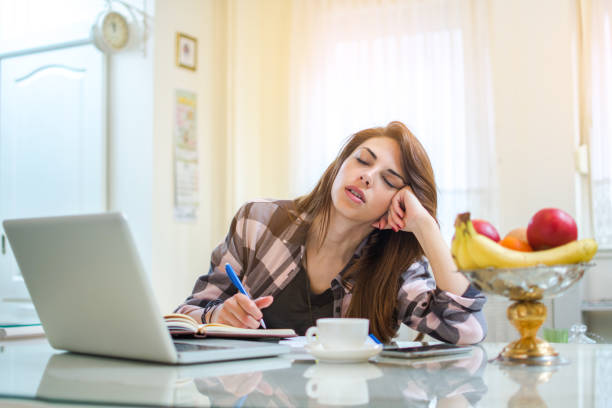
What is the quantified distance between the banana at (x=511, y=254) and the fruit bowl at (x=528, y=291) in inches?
0.5

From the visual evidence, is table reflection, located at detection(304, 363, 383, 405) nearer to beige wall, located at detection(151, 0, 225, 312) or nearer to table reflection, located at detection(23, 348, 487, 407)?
table reflection, located at detection(23, 348, 487, 407)

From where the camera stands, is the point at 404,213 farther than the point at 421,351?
Yes

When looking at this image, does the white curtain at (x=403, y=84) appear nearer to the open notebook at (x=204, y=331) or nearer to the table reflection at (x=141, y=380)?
the open notebook at (x=204, y=331)

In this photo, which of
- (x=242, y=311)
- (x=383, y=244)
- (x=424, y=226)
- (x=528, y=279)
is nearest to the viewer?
(x=528, y=279)

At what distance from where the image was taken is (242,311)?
129 cm

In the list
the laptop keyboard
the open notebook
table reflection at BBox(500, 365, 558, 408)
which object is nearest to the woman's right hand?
the open notebook

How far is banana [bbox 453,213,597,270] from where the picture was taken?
2.81 ft

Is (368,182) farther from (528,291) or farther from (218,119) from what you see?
(218,119)

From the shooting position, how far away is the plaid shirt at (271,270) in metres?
1.53

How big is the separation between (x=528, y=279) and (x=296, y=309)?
3.01ft

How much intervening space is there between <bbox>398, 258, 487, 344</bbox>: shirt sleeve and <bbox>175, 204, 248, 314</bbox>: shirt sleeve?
17.0 inches

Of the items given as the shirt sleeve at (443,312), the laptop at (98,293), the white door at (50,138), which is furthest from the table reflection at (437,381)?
the white door at (50,138)

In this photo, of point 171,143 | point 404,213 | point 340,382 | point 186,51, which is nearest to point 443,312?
point 404,213

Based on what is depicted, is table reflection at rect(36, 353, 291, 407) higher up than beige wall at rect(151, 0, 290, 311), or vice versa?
beige wall at rect(151, 0, 290, 311)
